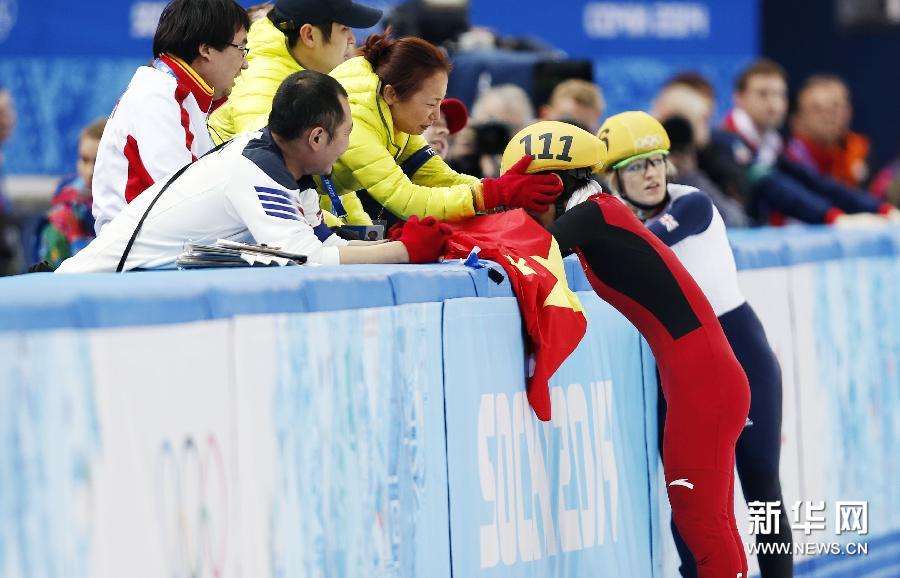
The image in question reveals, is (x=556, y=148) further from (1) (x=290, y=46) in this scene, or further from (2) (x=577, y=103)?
(2) (x=577, y=103)

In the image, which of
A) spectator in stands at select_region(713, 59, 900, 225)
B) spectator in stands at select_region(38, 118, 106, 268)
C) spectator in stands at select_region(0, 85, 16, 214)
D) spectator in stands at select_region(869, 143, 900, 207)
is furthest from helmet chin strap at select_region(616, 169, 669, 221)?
spectator in stands at select_region(869, 143, 900, 207)

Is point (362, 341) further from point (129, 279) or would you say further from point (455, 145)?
point (455, 145)

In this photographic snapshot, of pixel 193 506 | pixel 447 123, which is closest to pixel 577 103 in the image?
pixel 447 123

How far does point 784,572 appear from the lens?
6.04m

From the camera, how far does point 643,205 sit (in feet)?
19.9

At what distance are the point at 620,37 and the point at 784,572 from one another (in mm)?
6699

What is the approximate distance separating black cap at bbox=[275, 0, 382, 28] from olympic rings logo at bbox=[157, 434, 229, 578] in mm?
2264

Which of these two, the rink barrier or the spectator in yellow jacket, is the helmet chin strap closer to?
the rink barrier

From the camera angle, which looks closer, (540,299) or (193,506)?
(193,506)

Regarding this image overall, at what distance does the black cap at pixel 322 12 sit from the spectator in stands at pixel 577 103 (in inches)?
102

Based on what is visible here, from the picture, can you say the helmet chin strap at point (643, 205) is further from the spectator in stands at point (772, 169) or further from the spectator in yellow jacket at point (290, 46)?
the spectator in stands at point (772, 169)

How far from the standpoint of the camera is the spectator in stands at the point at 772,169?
9461 millimetres

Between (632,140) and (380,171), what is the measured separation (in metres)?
1.09

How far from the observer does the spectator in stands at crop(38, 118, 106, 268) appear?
23.3 ft
